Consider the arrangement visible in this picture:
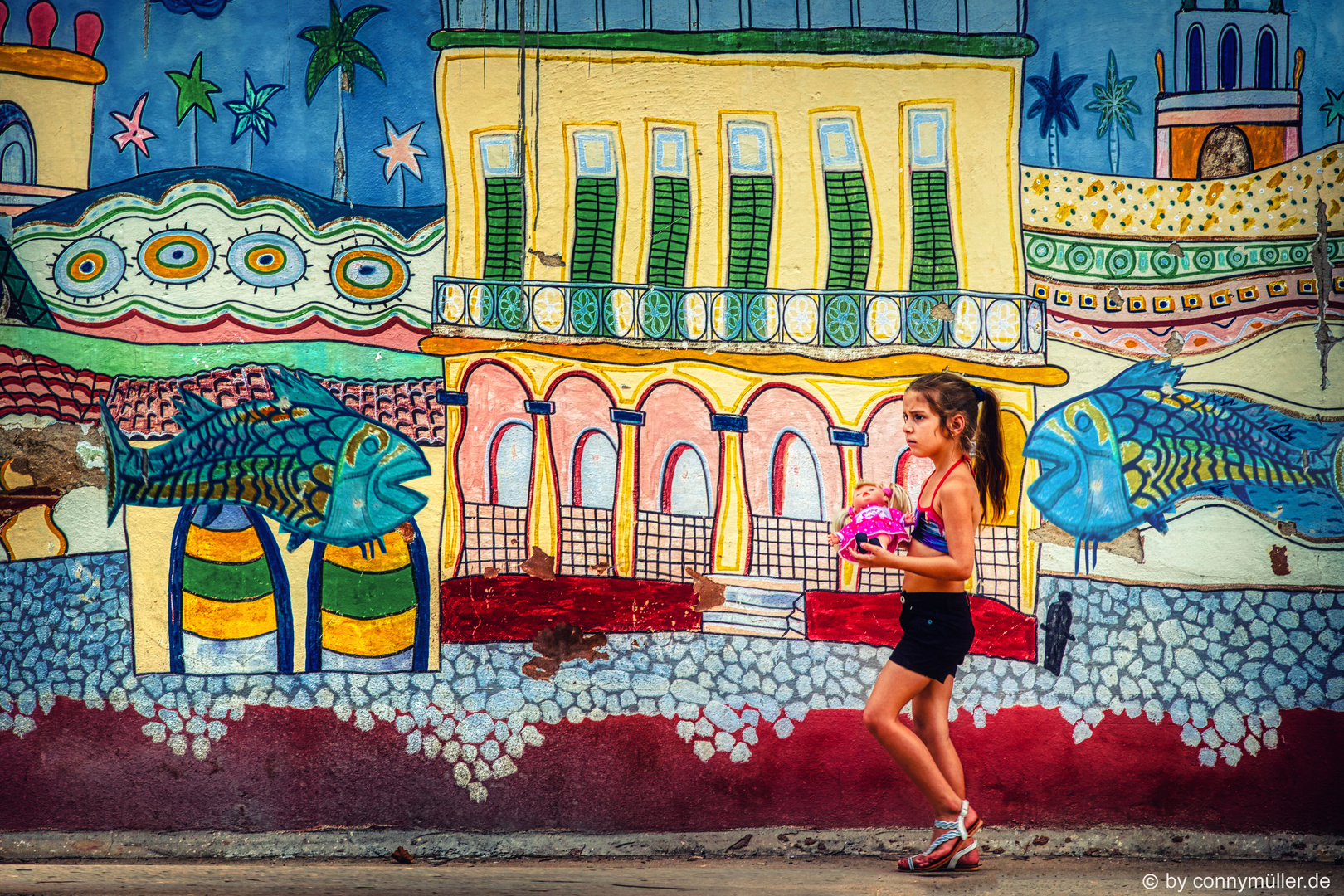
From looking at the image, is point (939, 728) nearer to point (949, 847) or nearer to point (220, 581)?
point (949, 847)

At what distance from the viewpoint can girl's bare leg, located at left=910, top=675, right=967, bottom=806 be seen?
388 cm

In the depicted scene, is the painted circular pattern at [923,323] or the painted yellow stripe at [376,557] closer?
the painted yellow stripe at [376,557]

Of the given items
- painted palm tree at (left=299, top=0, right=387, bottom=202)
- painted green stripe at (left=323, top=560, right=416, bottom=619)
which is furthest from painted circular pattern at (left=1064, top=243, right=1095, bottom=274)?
painted green stripe at (left=323, top=560, right=416, bottom=619)

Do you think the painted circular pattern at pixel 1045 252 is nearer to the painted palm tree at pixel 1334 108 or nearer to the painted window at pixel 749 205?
the painted window at pixel 749 205

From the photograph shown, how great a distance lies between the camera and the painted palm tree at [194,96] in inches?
169

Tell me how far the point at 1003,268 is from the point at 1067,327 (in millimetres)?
369

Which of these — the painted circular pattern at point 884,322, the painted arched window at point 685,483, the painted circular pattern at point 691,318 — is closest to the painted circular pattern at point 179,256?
the painted circular pattern at point 691,318

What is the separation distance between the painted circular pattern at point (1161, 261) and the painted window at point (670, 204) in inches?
77.3

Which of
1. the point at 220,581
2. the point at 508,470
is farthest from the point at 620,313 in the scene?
the point at 220,581

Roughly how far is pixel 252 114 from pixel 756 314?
224 centimetres

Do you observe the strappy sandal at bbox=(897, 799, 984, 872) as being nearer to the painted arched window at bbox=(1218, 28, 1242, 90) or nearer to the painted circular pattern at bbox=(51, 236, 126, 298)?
the painted arched window at bbox=(1218, 28, 1242, 90)

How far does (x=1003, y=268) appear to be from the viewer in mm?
4438

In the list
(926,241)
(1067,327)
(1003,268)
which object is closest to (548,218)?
(926,241)

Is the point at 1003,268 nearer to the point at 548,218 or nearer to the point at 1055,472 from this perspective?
the point at 1055,472
